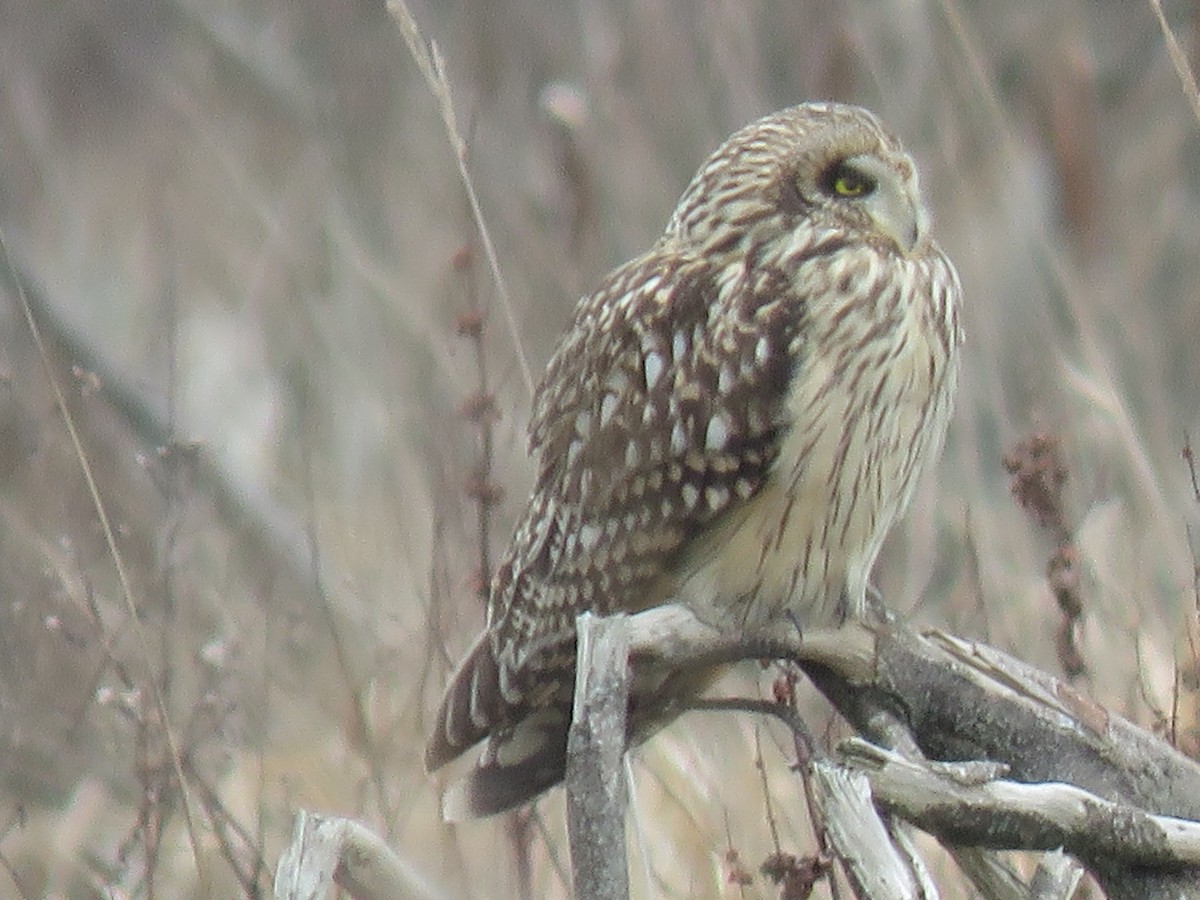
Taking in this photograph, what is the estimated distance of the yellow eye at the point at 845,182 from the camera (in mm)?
2629

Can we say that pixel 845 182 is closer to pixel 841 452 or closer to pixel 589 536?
pixel 841 452

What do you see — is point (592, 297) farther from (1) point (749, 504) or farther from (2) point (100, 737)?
(2) point (100, 737)

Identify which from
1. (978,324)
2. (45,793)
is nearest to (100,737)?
(45,793)

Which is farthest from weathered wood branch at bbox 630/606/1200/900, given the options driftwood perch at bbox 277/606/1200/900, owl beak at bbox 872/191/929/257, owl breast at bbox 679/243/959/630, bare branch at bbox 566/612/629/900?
owl beak at bbox 872/191/929/257

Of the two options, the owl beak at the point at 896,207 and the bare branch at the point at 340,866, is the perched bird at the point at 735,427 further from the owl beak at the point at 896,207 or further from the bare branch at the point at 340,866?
the bare branch at the point at 340,866

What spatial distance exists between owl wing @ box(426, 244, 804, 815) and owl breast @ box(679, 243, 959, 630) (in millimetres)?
32

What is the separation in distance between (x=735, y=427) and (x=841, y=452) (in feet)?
0.41

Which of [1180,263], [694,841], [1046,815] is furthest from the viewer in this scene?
[1180,263]

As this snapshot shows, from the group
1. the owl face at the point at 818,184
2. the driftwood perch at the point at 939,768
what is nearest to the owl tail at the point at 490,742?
the driftwood perch at the point at 939,768

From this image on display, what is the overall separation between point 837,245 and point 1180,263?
14.3 ft

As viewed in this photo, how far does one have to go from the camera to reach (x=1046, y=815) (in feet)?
6.75

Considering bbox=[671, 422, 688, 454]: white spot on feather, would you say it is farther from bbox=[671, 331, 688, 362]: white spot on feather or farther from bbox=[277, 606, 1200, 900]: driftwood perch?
→ bbox=[277, 606, 1200, 900]: driftwood perch

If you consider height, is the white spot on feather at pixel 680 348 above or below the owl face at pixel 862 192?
below

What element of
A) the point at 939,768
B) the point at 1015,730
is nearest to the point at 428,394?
the point at 1015,730
